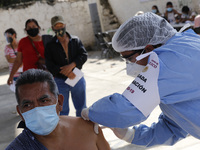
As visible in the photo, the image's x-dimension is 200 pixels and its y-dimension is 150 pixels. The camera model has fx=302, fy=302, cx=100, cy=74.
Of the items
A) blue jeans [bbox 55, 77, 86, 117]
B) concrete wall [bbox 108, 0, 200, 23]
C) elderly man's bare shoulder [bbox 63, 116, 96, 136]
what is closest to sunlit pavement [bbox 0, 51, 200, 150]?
blue jeans [bbox 55, 77, 86, 117]

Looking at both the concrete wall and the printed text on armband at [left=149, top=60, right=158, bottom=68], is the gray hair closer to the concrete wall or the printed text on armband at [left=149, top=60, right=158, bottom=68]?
the printed text on armband at [left=149, top=60, right=158, bottom=68]

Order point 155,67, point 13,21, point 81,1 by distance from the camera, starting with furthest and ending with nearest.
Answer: point 81,1
point 13,21
point 155,67

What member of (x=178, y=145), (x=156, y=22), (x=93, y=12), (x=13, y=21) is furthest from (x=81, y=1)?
(x=156, y=22)

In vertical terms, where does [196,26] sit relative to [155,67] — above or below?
below

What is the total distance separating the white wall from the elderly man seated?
11.2 m

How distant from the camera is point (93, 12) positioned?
14078mm

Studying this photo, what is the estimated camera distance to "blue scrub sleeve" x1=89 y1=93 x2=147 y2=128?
158 cm

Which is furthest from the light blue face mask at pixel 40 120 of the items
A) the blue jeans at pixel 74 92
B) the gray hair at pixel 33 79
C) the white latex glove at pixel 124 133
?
the blue jeans at pixel 74 92

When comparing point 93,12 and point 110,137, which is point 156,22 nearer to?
point 110,137

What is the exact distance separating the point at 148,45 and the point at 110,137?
225 centimetres

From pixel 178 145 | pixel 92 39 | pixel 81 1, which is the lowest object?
pixel 92 39

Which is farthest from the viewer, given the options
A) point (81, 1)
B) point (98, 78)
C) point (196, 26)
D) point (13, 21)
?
point (81, 1)

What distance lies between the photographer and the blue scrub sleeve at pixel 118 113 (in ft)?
5.18

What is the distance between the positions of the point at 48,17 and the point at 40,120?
1189cm
